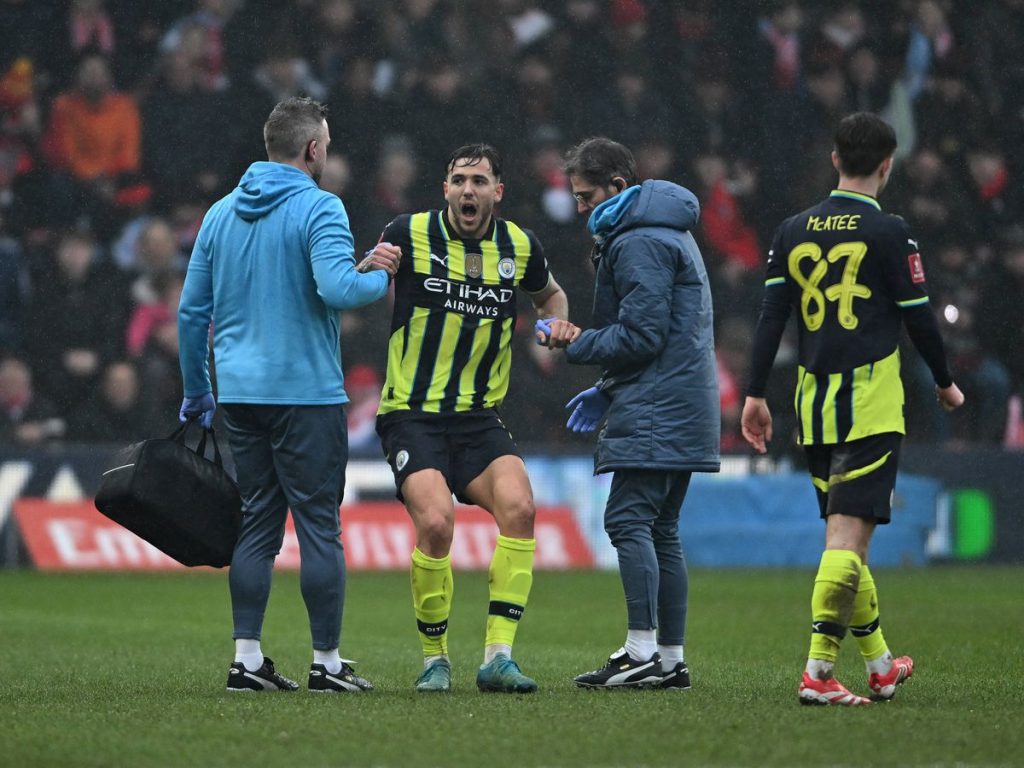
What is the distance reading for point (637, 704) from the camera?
518 cm

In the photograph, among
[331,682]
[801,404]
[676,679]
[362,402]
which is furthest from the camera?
[362,402]

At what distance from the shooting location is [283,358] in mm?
5590

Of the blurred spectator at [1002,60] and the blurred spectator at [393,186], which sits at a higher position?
the blurred spectator at [1002,60]

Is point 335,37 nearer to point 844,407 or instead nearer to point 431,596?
point 431,596

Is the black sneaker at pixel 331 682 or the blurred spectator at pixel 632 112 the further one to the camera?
the blurred spectator at pixel 632 112

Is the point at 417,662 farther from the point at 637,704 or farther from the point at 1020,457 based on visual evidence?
the point at 1020,457

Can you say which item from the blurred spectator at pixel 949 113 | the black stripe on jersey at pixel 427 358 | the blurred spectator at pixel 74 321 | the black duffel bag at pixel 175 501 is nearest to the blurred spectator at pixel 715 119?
the blurred spectator at pixel 949 113

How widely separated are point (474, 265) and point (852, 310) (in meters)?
1.39

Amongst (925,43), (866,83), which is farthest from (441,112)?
(925,43)

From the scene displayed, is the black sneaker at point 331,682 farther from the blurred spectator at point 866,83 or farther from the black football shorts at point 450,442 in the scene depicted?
the blurred spectator at point 866,83

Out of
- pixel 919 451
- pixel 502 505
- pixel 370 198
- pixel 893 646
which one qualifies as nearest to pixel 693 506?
pixel 919 451

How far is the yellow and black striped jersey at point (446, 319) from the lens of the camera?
5.82 meters

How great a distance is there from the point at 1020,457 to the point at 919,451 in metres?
0.84

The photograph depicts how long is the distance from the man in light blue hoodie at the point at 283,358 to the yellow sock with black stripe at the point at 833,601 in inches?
61.7
